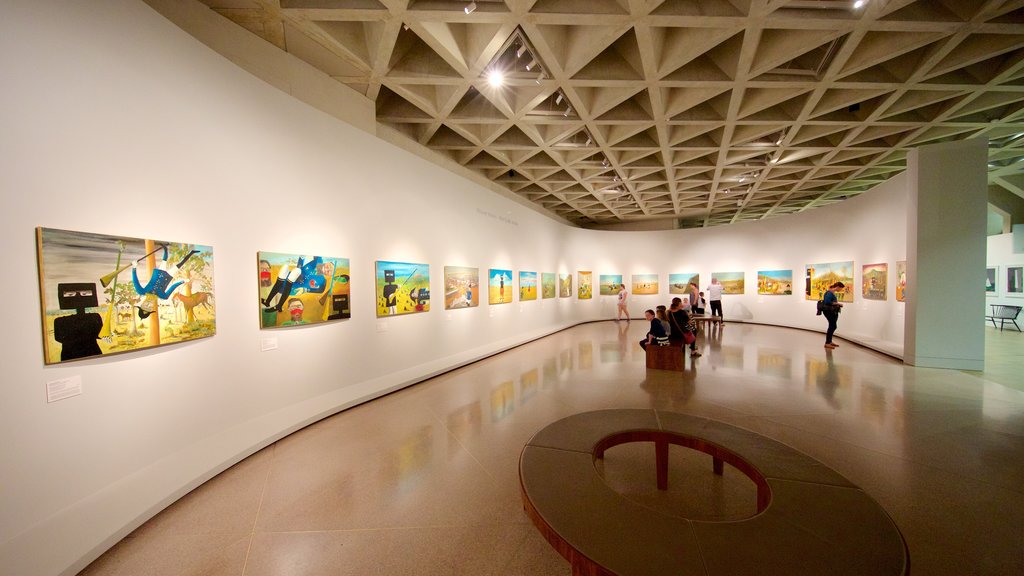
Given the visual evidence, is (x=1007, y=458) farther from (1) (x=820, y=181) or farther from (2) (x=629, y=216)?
(2) (x=629, y=216)

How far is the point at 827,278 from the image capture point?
35.4 ft

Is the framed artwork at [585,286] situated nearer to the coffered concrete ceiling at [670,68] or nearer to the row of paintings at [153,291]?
the coffered concrete ceiling at [670,68]

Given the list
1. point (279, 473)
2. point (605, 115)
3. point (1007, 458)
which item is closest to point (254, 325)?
point (279, 473)

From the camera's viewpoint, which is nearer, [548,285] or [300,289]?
[300,289]

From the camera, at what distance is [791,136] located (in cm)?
690

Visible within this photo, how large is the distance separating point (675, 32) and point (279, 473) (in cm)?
753

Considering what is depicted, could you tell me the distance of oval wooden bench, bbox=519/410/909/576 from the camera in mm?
1423

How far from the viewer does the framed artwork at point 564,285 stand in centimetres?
1288

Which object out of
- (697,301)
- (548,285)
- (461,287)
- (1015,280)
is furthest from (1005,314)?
(461,287)

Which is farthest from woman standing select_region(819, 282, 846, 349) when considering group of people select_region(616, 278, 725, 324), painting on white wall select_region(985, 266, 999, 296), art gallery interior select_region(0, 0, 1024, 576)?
painting on white wall select_region(985, 266, 999, 296)

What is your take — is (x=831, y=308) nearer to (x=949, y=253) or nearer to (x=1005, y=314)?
(x=949, y=253)

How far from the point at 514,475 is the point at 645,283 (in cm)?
1387

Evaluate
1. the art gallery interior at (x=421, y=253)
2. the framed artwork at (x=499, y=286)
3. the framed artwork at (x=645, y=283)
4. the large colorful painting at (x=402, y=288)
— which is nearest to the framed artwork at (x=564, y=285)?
the framed artwork at (x=645, y=283)

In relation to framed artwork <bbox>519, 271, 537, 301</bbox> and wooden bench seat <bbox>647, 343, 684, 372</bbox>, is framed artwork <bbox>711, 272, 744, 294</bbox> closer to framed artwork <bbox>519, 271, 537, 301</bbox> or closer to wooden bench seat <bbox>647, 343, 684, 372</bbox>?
framed artwork <bbox>519, 271, 537, 301</bbox>
